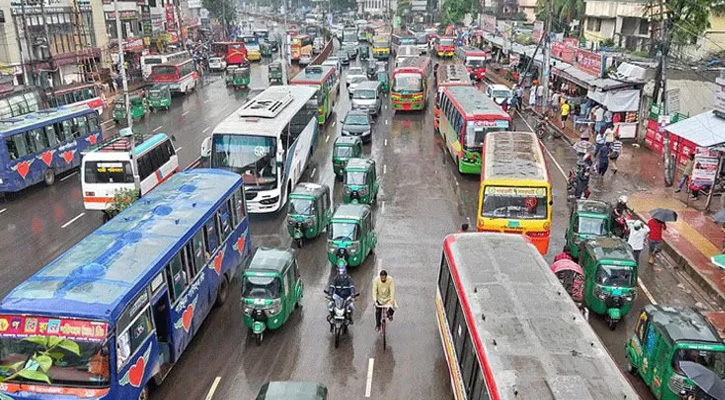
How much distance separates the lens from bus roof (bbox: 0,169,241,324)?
914cm

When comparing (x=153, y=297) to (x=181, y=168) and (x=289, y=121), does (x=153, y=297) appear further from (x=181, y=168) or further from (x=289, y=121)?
(x=181, y=168)

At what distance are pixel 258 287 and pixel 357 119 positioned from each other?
1964 centimetres

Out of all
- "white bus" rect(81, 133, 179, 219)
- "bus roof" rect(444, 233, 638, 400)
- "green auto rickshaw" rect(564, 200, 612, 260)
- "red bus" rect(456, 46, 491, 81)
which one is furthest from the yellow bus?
"red bus" rect(456, 46, 491, 81)

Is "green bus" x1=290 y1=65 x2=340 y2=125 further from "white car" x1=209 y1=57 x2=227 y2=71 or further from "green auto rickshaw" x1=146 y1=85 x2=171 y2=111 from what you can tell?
"white car" x1=209 y1=57 x2=227 y2=71

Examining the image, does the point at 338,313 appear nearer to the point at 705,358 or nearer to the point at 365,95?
the point at 705,358

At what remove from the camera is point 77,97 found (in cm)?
3812


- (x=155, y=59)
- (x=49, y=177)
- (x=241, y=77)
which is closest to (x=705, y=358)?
(x=49, y=177)

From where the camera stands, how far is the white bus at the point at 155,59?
48.8 meters

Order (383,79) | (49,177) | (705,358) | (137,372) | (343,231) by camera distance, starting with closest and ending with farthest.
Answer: (705,358), (137,372), (343,231), (49,177), (383,79)

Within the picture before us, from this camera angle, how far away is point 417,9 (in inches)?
5074

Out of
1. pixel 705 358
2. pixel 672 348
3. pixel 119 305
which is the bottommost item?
pixel 705 358

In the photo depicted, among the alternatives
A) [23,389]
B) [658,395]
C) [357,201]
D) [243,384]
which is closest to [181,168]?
[357,201]

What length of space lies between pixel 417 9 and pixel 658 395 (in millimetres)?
126003

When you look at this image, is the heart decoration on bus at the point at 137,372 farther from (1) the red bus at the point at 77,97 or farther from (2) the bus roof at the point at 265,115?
(1) the red bus at the point at 77,97
